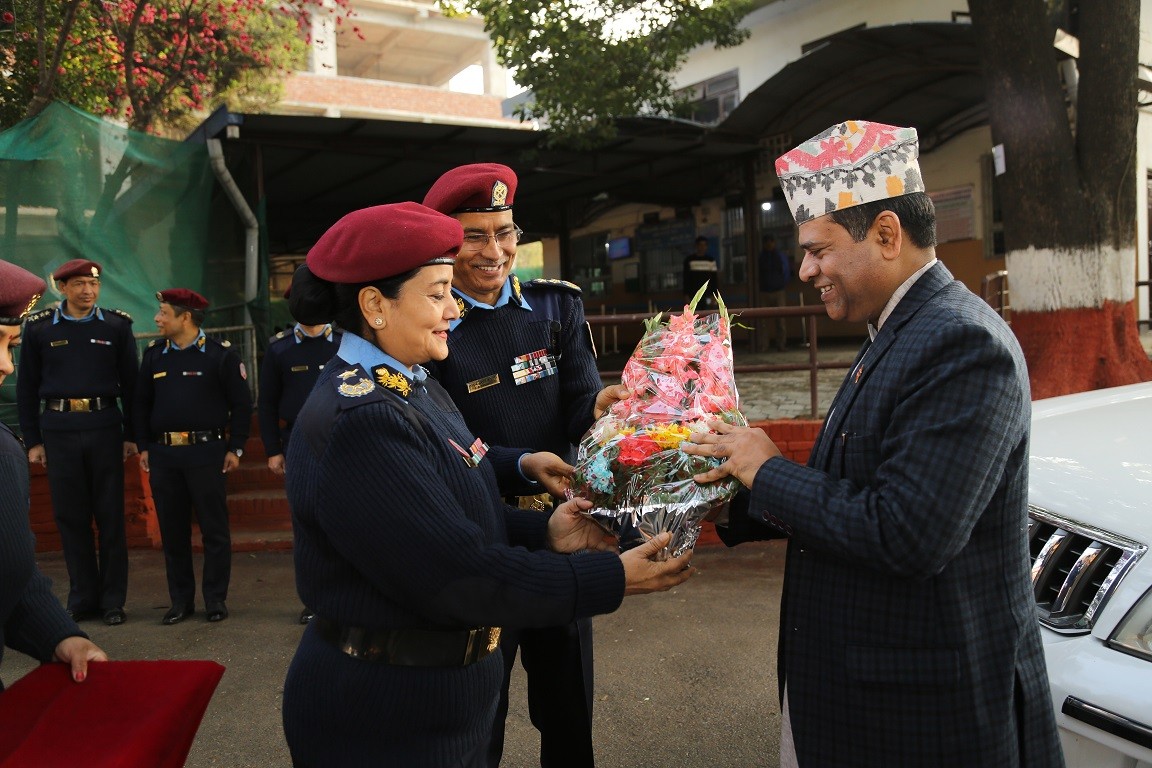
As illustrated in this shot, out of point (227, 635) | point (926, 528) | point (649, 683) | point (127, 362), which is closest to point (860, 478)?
point (926, 528)

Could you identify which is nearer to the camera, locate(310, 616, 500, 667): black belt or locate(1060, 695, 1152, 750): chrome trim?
locate(310, 616, 500, 667): black belt

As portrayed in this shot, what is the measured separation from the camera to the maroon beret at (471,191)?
245 centimetres

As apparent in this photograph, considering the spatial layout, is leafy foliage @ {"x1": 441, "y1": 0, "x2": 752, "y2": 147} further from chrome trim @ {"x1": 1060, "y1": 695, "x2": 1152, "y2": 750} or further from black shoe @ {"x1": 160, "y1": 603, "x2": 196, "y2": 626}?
chrome trim @ {"x1": 1060, "y1": 695, "x2": 1152, "y2": 750}

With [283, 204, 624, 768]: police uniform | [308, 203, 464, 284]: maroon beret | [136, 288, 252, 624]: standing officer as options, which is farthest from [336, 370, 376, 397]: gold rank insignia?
[136, 288, 252, 624]: standing officer

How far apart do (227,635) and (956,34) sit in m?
9.60

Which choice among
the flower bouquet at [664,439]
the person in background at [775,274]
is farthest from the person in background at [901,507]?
the person in background at [775,274]

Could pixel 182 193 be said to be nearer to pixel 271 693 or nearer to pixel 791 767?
pixel 271 693

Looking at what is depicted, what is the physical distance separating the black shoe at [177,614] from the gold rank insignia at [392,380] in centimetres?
425

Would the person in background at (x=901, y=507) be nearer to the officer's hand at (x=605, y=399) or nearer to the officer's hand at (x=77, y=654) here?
the officer's hand at (x=605, y=399)

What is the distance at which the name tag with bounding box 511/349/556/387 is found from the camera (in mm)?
2711

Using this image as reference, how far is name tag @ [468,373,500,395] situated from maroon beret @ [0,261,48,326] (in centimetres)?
115

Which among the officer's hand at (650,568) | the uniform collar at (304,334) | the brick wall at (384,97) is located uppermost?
the brick wall at (384,97)

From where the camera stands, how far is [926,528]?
1484 mm

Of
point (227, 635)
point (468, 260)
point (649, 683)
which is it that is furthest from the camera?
point (227, 635)
